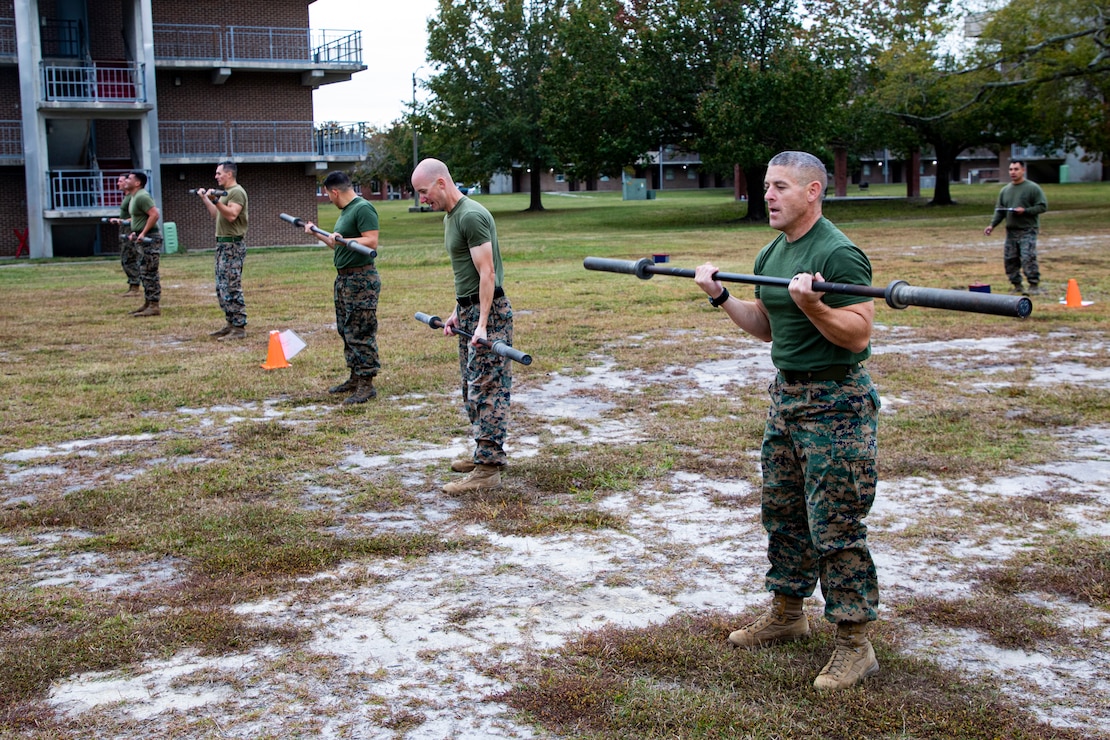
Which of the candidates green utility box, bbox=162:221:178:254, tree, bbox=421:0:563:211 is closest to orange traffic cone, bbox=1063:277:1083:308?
green utility box, bbox=162:221:178:254

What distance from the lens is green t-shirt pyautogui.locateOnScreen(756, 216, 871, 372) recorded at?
160 inches

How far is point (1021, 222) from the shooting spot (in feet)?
53.1

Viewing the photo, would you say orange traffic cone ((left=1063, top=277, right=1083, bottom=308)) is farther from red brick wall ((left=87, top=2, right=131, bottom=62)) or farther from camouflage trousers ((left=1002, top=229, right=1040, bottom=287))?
red brick wall ((left=87, top=2, right=131, bottom=62))

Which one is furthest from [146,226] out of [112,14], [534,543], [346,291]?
[112,14]

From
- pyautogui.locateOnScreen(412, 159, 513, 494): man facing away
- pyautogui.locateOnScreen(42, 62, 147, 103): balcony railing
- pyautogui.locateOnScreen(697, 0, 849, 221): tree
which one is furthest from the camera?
pyautogui.locateOnScreen(697, 0, 849, 221): tree

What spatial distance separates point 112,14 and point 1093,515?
3812 centimetres

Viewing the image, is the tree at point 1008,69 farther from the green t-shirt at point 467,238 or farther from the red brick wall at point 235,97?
the green t-shirt at point 467,238

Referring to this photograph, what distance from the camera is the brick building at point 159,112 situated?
3441cm

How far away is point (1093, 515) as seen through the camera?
6332 millimetres

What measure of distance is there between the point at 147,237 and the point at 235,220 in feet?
11.7

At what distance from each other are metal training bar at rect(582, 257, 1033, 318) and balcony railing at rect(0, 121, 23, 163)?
35803 millimetres

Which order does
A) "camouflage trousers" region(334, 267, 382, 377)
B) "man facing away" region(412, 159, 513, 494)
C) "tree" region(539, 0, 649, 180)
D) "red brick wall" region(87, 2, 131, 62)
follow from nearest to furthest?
1. "man facing away" region(412, 159, 513, 494)
2. "camouflage trousers" region(334, 267, 382, 377)
3. "red brick wall" region(87, 2, 131, 62)
4. "tree" region(539, 0, 649, 180)

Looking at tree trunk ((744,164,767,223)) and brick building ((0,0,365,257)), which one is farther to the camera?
tree trunk ((744,164,767,223))

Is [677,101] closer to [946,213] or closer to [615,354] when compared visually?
[946,213]
